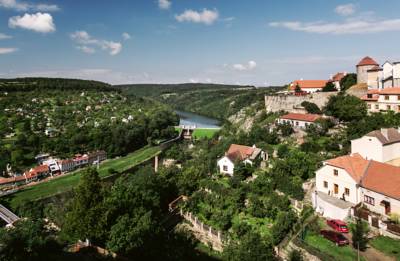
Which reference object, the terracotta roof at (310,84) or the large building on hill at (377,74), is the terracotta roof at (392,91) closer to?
the large building on hill at (377,74)

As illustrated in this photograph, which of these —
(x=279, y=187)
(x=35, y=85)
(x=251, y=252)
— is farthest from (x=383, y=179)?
(x=35, y=85)

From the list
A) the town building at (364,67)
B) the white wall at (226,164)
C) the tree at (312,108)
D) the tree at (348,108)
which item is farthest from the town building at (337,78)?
the white wall at (226,164)

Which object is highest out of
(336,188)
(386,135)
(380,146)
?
(386,135)

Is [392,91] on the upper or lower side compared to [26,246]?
upper

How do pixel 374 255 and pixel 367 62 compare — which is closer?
pixel 374 255

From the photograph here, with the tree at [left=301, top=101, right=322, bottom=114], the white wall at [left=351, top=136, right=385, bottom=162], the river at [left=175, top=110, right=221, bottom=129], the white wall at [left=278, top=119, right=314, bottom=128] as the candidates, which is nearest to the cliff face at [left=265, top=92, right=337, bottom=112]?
the tree at [left=301, top=101, right=322, bottom=114]

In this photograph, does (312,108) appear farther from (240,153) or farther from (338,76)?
(240,153)

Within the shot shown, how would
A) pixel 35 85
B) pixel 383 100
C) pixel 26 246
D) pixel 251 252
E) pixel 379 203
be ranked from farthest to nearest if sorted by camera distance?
pixel 35 85 → pixel 383 100 → pixel 379 203 → pixel 26 246 → pixel 251 252
